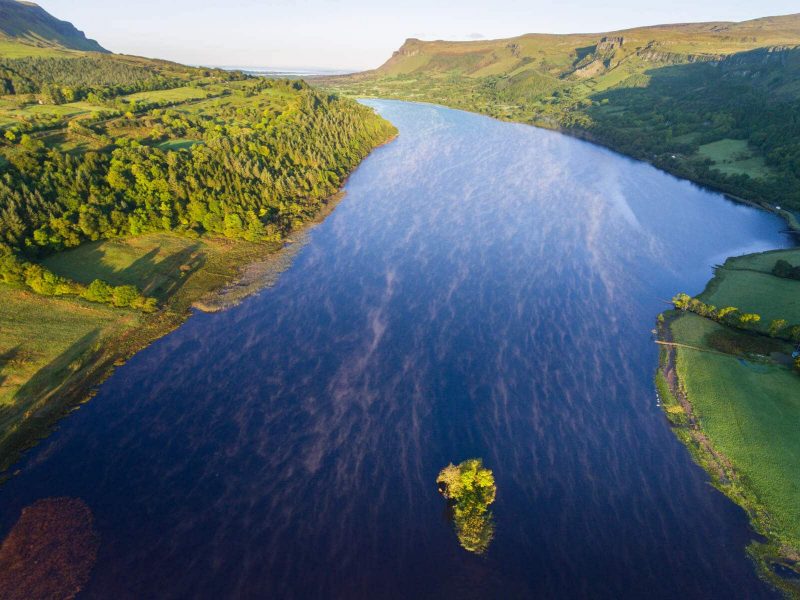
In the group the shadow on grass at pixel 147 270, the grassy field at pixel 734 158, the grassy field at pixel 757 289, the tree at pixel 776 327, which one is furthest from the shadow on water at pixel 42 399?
the grassy field at pixel 734 158

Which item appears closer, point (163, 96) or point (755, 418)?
point (755, 418)

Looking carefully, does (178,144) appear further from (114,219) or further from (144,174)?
(114,219)

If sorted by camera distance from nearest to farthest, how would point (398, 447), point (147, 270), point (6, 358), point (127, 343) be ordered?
point (398, 447) < point (6, 358) < point (127, 343) < point (147, 270)

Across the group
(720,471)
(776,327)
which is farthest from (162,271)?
(776,327)

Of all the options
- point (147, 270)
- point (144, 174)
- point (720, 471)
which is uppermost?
point (144, 174)

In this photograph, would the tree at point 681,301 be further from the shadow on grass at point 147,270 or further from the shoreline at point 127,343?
the shadow on grass at point 147,270

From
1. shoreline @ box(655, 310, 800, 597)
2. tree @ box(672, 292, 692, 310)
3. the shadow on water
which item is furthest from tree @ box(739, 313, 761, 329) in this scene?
the shadow on water

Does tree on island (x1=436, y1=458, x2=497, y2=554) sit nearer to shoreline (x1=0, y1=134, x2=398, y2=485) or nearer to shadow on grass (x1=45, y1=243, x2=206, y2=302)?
shoreline (x1=0, y1=134, x2=398, y2=485)
